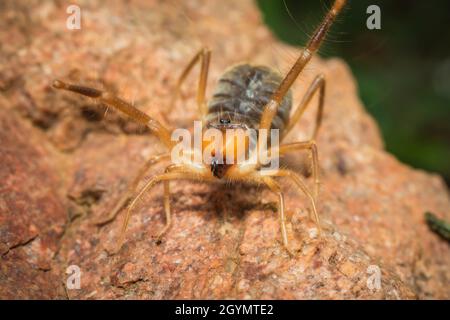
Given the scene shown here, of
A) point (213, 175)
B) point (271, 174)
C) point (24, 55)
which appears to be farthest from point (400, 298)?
point (24, 55)

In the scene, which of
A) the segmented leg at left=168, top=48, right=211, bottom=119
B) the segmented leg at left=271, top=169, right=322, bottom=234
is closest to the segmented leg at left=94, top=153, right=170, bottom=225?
the segmented leg at left=168, top=48, right=211, bottom=119

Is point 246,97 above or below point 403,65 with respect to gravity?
below

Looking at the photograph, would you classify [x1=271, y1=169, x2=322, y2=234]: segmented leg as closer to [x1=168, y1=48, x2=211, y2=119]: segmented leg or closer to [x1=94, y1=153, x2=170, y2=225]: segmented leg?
[x1=94, y1=153, x2=170, y2=225]: segmented leg

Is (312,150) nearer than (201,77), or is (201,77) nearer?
(312,150)

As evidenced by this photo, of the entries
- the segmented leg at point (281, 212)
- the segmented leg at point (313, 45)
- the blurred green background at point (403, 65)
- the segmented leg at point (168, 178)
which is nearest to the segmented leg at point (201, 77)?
the segmented leg at point (168, 178)

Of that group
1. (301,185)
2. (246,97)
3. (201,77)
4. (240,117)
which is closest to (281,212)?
(301,185)

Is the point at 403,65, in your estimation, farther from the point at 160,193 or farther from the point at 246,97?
the point at 160,193

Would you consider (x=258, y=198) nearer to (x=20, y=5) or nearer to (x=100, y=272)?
(x=100, y=272)
